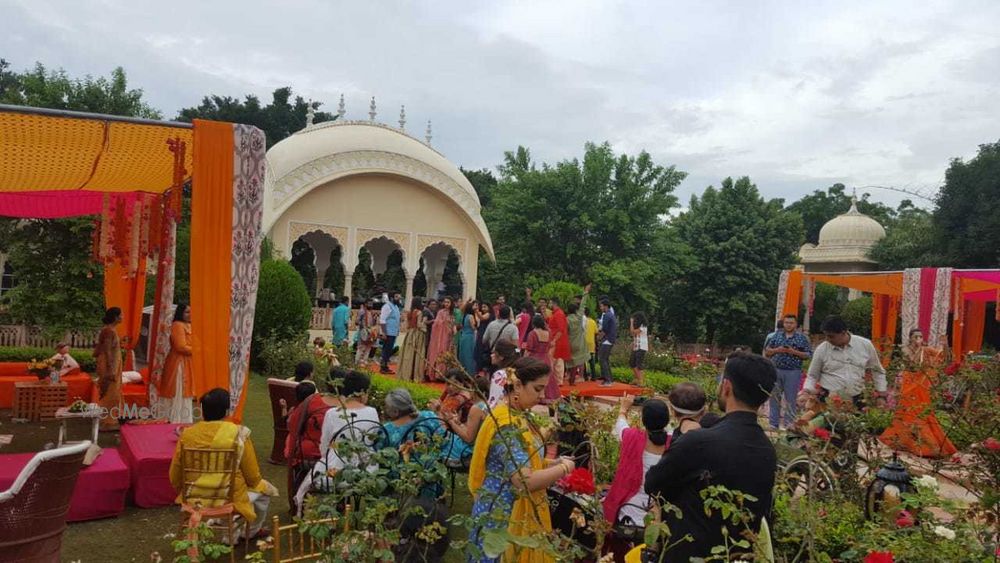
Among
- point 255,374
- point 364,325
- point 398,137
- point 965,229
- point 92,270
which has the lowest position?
point 255,374

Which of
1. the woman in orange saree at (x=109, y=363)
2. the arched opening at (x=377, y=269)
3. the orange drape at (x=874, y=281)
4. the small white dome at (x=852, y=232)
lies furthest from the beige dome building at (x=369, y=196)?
the small white dome at (x=852, y=232)

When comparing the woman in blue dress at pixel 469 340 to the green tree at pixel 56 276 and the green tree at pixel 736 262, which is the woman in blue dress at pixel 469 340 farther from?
the green tree at pixel 736 262

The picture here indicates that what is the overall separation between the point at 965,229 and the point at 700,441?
21584mm

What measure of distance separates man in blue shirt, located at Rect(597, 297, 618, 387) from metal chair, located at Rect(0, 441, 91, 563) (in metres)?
8.14

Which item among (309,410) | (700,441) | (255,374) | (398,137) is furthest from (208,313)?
(398,137)

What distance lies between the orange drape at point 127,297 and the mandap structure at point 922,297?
885 centimetres

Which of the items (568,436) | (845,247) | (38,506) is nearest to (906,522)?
(568,436)

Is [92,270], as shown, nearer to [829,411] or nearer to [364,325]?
[364,325]

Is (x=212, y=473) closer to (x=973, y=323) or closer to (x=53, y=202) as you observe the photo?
(x=53, y=202)

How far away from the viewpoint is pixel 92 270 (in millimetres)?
12344

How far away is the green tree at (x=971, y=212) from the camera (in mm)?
19000

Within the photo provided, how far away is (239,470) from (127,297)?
5.52m

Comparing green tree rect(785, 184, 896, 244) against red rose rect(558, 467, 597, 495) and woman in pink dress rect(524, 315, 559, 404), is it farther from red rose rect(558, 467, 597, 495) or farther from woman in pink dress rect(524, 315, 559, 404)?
red rose rect(558, 467, 597, 495)

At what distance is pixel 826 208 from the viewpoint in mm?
42000
